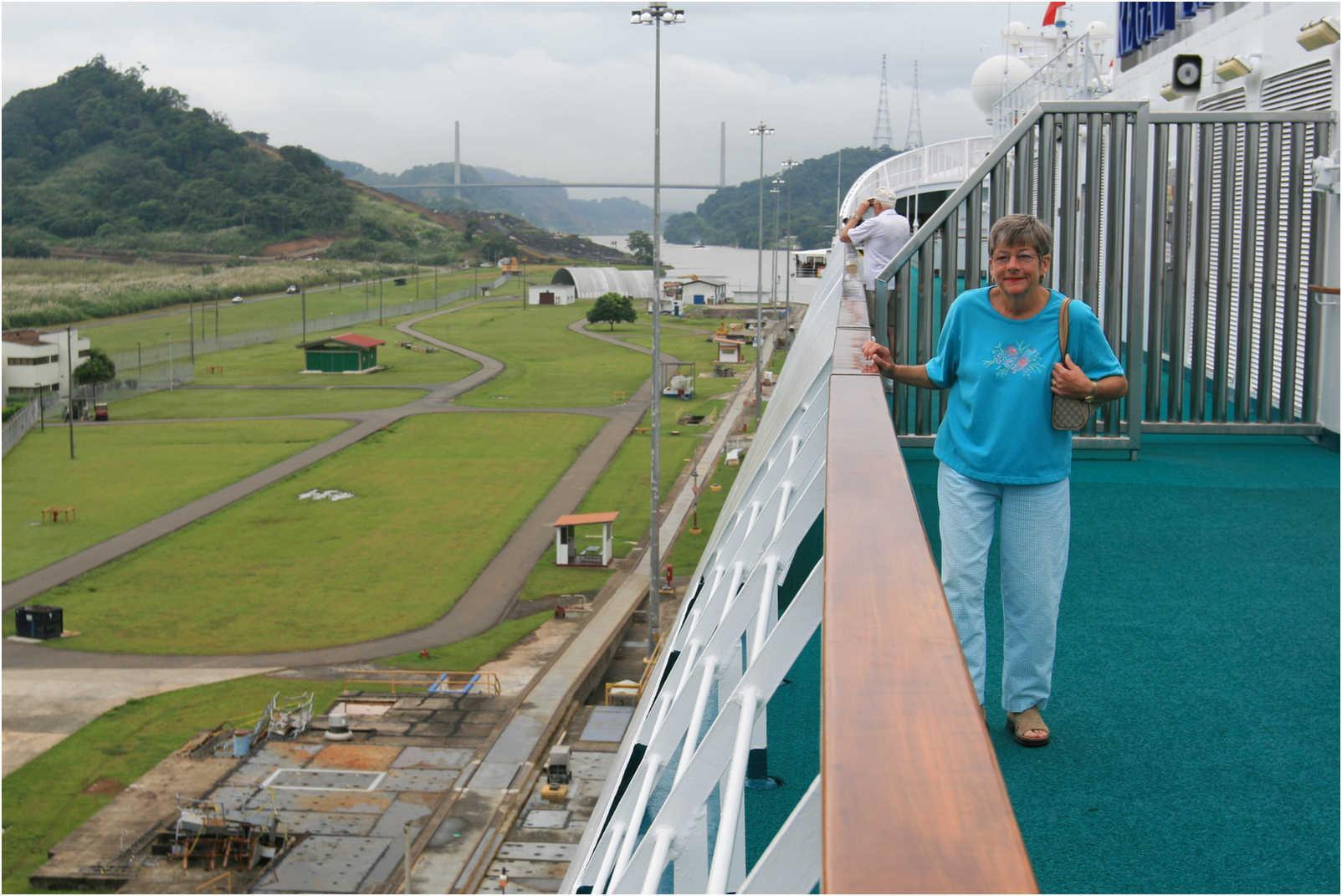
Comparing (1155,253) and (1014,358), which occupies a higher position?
(1155,253)

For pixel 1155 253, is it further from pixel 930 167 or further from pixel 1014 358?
pixel 930 167

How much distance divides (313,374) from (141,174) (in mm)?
79647

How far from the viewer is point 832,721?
1.08m

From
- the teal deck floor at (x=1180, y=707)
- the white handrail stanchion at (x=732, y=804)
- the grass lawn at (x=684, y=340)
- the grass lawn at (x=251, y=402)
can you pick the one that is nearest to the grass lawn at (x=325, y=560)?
the grass lawn at (x=251, y=402)

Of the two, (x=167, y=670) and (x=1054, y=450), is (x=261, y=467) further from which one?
(x=1054, y=450)

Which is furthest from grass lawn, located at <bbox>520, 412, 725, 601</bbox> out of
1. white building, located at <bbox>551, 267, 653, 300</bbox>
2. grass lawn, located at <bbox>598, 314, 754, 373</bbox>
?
white building, located at <bbox>551, 267, 653, 300</bbox>

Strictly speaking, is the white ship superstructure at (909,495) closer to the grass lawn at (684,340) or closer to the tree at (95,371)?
the tree at (95,371)

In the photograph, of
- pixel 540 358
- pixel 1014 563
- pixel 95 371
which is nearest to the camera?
pixel 1014 563

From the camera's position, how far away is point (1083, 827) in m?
2.72

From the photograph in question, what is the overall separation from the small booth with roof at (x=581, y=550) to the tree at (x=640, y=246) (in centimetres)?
12245

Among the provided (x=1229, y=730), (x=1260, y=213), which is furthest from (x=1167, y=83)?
(x=1229, y=730)

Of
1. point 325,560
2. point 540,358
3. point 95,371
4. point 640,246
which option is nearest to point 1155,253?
point 325,560

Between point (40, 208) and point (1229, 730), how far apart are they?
5094 inches

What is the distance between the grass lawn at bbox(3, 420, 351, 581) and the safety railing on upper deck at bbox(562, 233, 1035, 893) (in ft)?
80.0
